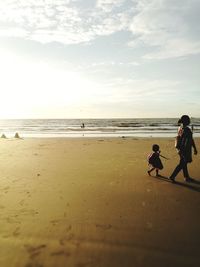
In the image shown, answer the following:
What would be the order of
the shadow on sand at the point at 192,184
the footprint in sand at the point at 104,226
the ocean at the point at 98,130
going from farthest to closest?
the ocean at the point at 98,130
the shadow on sand at the point at 192,184
the footprint in sand at the point at 104,226

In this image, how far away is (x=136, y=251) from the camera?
5148mm

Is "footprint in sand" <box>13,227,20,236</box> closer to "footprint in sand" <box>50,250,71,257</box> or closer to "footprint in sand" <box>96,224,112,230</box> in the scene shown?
"footprint in sand" <box>50,250,71,257</box>

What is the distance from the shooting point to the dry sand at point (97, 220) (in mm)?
4996

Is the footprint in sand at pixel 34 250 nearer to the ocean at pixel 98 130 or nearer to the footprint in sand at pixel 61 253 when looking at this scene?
the footprint in sand at pixel 61 253

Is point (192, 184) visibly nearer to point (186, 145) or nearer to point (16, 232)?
point (186, 145)

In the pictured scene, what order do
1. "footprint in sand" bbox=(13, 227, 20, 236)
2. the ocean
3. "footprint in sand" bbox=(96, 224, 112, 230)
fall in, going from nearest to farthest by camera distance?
"footprint in sand" bbox=(13, 227, 20, 236), "footprint in sand" bbox=(96, 224, 112, 230), the ocean

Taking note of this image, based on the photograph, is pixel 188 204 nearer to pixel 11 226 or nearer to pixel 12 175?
pixel 11 226

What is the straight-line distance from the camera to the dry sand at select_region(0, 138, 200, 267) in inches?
197

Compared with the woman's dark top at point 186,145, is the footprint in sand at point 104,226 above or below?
below

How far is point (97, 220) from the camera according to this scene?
6.43m

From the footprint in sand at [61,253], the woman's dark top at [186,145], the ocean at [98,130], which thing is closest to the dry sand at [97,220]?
the footprint in sand at [61,253]

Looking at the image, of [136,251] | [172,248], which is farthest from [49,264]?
[172,248]

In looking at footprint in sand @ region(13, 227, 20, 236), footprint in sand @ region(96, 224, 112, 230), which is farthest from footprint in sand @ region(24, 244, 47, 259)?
footprint in sand @ region(96, 224, 112, 230)

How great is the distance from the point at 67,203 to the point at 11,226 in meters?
1.64
